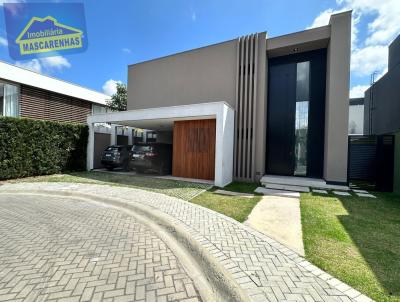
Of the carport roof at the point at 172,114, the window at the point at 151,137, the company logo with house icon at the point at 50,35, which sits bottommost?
the window at the point at 151,137

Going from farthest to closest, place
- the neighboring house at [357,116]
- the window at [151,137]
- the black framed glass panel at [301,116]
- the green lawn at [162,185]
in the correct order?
the neighboring house at [357,116]
the window at [151,137]
the black framed glass panel at [301,116]
the green lawn at [162,185]

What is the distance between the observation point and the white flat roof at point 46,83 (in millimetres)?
12226

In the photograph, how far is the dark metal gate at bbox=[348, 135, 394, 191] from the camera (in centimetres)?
895

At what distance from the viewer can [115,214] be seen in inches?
210

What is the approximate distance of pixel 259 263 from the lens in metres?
3.05

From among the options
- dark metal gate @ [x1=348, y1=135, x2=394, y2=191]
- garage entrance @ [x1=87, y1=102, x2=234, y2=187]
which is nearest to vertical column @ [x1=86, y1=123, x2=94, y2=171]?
garage entrance @ [x1=87, y1=102, x2=234, y2=187]

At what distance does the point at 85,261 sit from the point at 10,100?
580 inches

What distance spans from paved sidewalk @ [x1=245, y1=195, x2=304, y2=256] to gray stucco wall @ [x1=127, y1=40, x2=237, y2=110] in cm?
608

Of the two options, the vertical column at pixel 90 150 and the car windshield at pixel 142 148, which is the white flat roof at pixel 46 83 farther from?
the car windshield at pixel 142 148

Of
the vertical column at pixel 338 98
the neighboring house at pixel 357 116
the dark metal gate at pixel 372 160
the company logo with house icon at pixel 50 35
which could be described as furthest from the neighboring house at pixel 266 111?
the neighboring house at pixel 357 116

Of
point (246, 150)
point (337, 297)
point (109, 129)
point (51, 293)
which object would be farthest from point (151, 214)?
point (109, 129)

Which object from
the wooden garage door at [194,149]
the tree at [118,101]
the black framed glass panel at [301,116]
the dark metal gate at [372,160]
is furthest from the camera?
the tree at [118,101]

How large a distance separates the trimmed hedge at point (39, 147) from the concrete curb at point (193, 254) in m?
6.37

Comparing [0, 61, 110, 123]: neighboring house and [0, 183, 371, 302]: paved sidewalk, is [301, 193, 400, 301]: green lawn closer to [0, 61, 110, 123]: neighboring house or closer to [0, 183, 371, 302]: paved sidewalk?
[0, 183, 371, 302]: paved sidewalk
